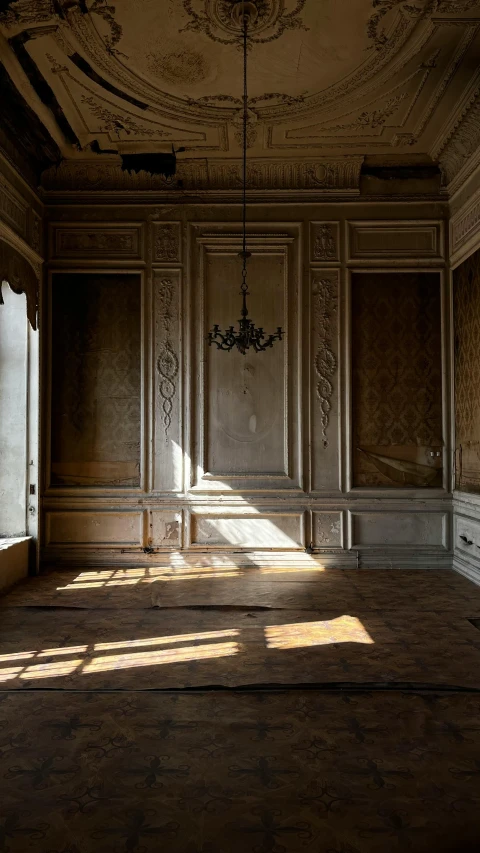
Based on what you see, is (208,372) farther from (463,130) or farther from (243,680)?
(243,680)

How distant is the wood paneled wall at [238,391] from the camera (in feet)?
19.7

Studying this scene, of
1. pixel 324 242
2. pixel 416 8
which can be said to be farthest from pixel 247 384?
pixel 416 8

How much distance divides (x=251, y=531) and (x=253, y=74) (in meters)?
3.84

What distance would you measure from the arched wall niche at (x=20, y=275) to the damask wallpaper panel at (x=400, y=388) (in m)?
3.01

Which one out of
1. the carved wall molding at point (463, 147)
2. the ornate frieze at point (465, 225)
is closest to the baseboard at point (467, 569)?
the ornate frieze at point (465, 225)

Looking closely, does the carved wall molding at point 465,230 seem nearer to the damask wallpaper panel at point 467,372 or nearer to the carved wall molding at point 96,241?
the damask wallpaper panel at point 467,372

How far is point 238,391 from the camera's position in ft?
20.0

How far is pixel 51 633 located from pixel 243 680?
1429 millimetres

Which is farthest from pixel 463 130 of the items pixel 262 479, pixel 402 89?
pixel 262 479

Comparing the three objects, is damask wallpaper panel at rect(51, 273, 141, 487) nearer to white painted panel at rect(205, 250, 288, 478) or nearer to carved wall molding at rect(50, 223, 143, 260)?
carved wall molding at rect(50, 223, 143, 260)

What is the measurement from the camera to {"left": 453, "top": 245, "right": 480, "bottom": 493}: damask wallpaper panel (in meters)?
5.35

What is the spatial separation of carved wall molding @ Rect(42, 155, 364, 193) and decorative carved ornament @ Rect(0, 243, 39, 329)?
1.08m

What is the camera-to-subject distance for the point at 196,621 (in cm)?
420

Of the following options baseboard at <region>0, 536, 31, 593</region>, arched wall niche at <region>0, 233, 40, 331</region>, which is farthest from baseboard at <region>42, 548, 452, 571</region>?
arched wall niche at <region>0, 233, 40, 331</region>
